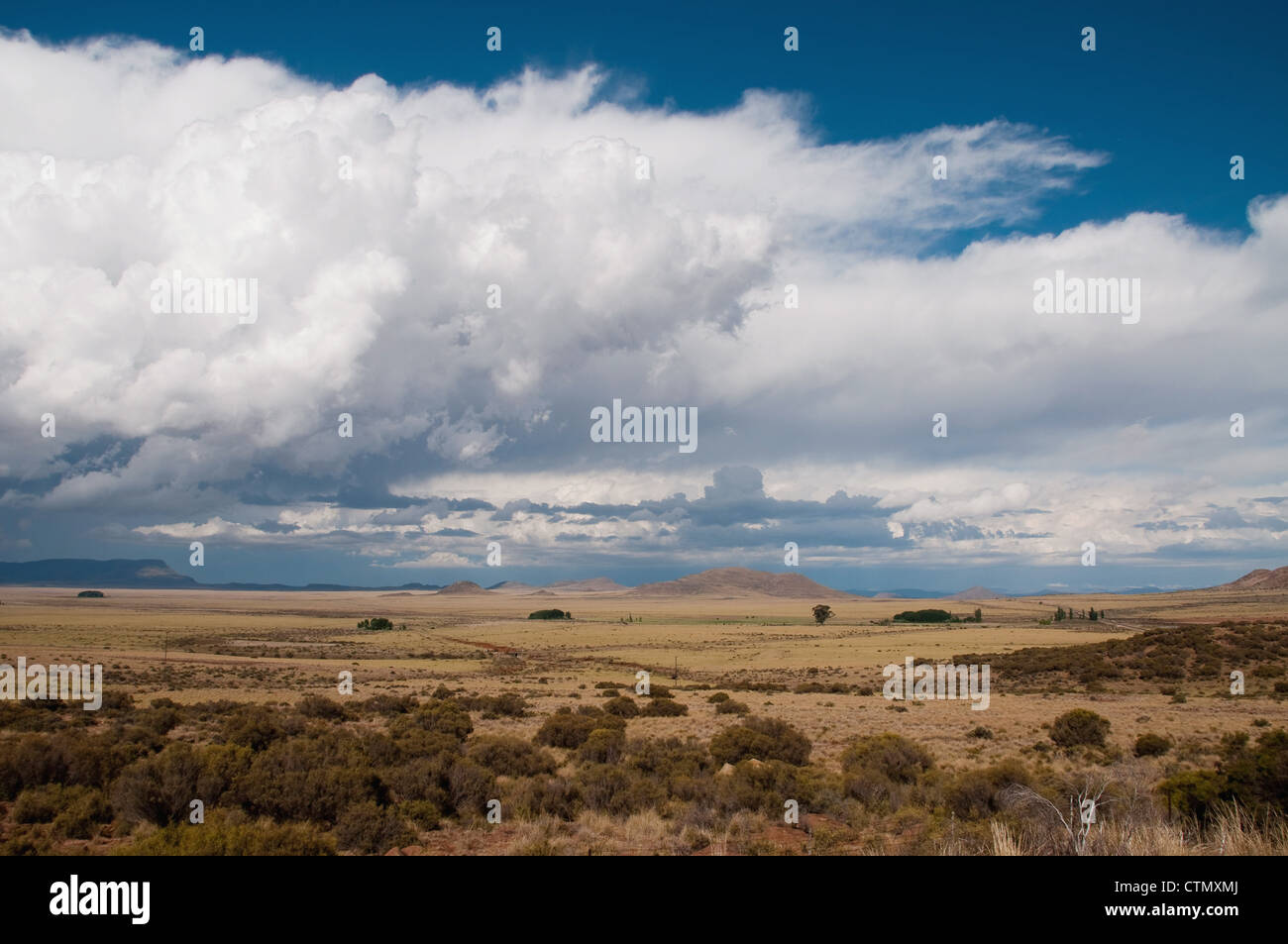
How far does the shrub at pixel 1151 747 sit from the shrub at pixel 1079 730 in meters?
1.13

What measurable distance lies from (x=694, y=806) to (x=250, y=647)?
78769 mm

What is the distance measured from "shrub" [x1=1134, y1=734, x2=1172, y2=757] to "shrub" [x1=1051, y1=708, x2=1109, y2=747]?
113cm

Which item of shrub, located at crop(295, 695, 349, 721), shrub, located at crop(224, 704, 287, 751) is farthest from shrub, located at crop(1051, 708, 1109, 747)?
shrub, located at crop(295, 695, 349, 721)

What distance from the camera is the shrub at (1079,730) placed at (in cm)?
2306

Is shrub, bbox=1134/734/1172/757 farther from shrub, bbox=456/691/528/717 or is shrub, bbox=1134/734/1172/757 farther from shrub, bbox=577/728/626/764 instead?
shrub, bbox=456/691/528/717

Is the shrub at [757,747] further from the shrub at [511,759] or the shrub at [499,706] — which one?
the shrub at [499,706]

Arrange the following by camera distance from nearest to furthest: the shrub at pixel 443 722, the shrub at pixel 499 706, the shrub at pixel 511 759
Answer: the shrub at pixel 511 759, the shrub at pixel 443 722, the shrub at pixel 499 706

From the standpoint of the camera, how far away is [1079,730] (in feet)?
77.5

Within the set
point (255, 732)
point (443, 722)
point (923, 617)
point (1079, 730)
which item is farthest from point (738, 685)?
point (923, 617)

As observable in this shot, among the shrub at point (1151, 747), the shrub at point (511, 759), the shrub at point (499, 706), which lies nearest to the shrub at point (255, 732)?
the shrub at point (511, 759)

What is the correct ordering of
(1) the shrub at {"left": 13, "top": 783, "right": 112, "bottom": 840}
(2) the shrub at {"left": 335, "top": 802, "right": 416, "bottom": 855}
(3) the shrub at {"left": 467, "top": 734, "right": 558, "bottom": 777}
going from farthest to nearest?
(3) the shrub at {"left": 467, "top": 734, "right": 558, "bottom": 777}
(1) the shrub at {"left": 13, "top": 783, "right": 112, "bottom": 840}
(2) the shrub at {"left": 335, "top": 802, "right": 416, "bottom": 855}

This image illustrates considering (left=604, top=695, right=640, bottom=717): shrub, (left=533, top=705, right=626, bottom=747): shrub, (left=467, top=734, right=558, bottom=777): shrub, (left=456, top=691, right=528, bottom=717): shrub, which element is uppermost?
(left=467, top=734, right=558, bottom=777): shrub

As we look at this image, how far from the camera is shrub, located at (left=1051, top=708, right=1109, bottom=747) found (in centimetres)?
2306
